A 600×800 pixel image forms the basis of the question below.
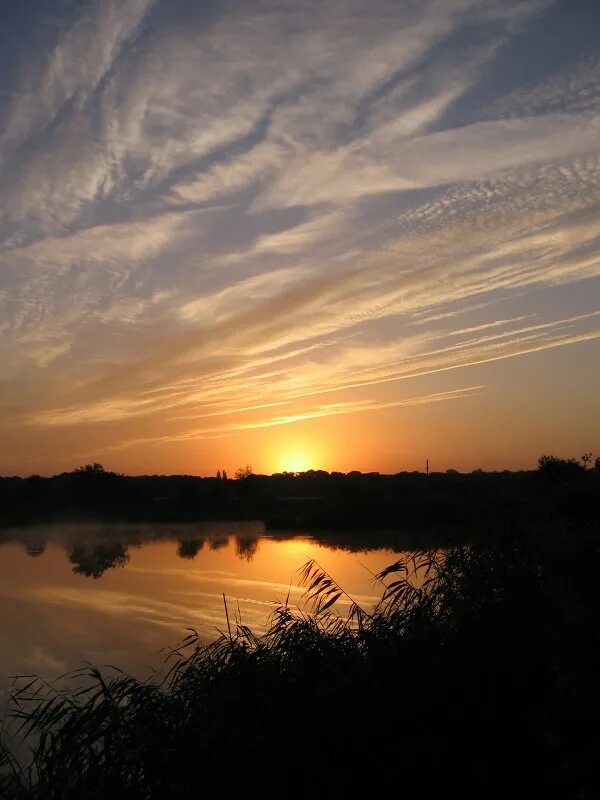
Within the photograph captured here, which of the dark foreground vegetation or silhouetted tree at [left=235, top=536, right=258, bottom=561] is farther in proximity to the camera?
silhouetted tree at [left=235, top=536, right=258, bottom=561]

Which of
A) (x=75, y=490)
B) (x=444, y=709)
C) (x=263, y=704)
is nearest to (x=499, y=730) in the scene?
(x=444, y=709)

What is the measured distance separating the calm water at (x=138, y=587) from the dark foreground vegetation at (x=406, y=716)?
10.8 feet

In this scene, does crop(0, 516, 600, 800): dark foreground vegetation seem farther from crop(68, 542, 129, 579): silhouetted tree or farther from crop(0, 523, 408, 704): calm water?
crop(68, 542, 129, 579): silhouetted tree

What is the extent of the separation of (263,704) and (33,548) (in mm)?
35341

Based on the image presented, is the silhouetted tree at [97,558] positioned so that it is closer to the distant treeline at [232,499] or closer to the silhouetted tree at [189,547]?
the silhouetted tree at [189,547]

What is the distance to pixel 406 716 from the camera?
5887 mm

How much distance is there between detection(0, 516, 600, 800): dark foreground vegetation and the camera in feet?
15.9

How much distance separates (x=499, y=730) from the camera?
5.30 m

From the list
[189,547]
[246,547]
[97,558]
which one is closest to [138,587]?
[97,558]

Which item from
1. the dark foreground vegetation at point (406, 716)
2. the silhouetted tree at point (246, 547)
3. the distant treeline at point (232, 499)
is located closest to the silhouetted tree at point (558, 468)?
the distant treeline at point (232, 499)

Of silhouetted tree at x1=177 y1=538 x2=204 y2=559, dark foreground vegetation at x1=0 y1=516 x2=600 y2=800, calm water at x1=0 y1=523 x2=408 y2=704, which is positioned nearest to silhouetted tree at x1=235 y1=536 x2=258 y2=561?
calm water at x1=0 y1=523 x2=408 y2=704

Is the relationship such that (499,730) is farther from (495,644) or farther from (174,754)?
(174,754)

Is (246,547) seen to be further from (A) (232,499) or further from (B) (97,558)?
(A) (232,499)

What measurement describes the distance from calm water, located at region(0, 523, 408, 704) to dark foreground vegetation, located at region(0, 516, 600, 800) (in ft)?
10.8
